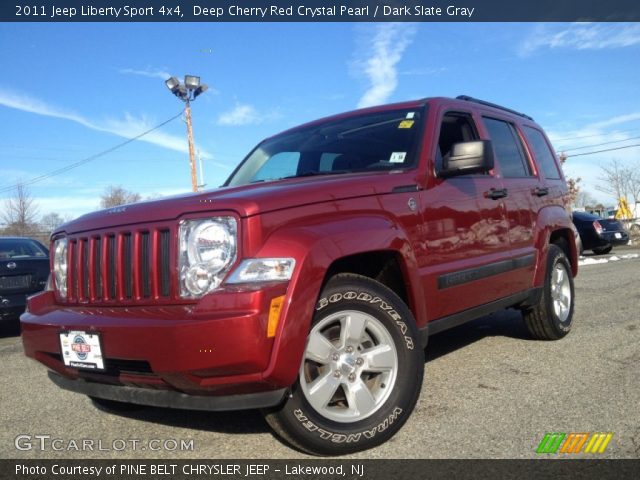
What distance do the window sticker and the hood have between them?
0.42 m

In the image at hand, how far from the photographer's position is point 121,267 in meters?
2.57

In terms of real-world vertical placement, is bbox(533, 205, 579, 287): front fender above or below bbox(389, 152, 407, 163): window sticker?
below

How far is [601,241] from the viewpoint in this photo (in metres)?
15.3

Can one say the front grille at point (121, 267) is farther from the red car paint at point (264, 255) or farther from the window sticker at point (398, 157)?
the window sticker at point (398, 157)

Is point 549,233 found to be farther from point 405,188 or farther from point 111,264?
point 111,264

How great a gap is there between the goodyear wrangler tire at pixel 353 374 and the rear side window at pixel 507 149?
2.05 m

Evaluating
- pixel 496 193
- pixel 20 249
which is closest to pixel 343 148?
pixel 496 193

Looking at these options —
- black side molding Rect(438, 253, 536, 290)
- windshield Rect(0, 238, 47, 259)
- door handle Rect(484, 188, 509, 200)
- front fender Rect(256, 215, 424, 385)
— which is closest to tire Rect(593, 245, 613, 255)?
black side molding Rect(438, 253, 536, 290)

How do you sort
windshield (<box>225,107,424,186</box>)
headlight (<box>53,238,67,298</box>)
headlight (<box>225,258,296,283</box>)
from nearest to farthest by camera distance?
headlight (<box>225,258,296,283</box>)
headlight (<box>53,238,67,298</box>)
windshield (<box>225,107,424,186</box>)

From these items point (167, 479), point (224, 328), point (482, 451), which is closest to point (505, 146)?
point (482, 451)

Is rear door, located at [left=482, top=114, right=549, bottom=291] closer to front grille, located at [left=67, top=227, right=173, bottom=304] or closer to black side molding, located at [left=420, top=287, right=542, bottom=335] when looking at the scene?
black side molding, located at [left=420, top=287, right=542, bottom=335]

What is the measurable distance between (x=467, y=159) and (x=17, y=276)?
632cm

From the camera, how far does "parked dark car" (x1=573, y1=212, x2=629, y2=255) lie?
15195 millimetres

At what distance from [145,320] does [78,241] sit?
32.0 inches
